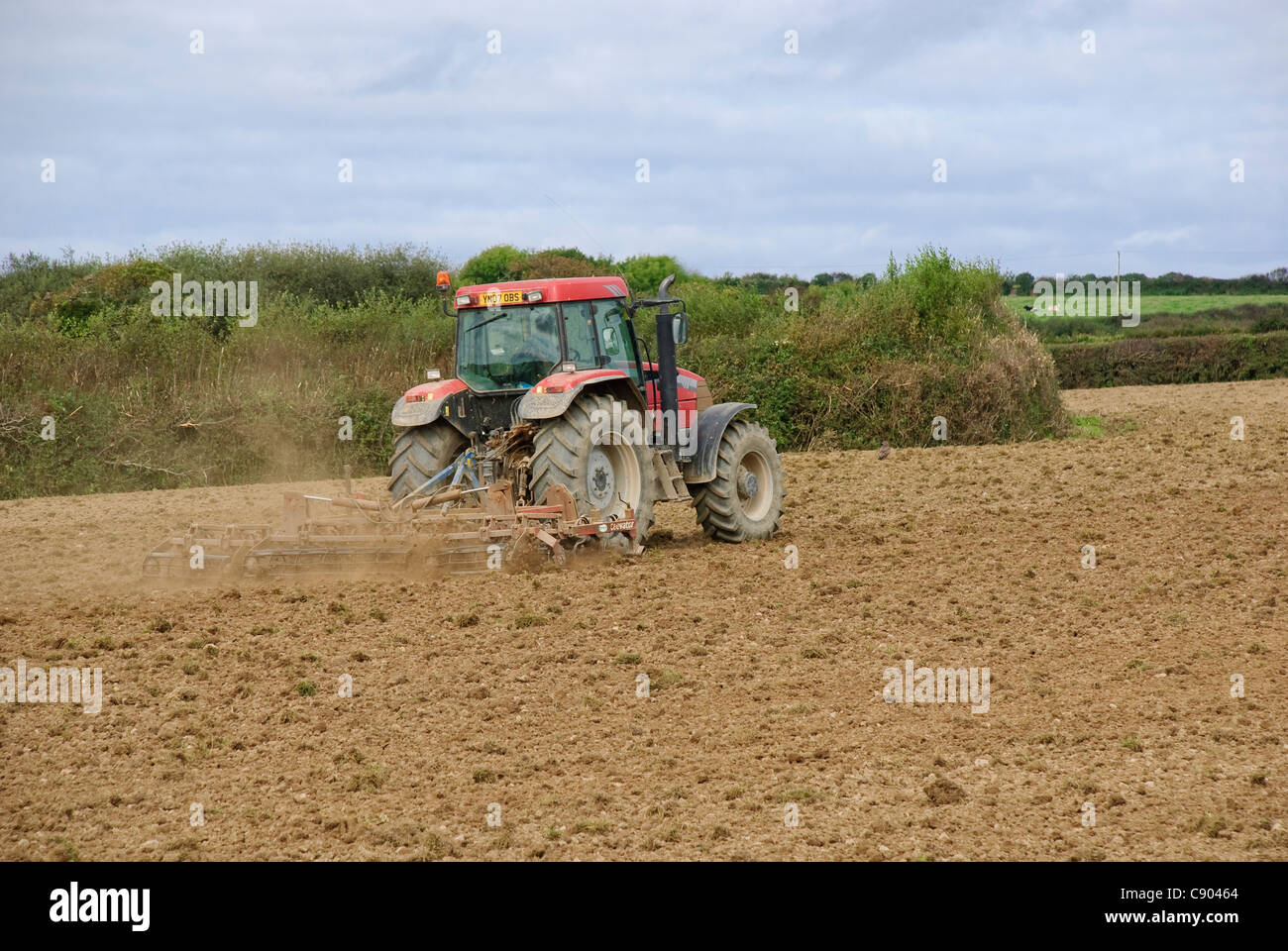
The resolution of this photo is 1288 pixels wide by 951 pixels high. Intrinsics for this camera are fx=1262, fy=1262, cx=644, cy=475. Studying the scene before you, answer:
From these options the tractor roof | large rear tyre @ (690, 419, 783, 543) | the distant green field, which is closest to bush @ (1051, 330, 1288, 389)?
the distant green field

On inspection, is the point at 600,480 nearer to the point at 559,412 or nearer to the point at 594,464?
the point at 594,464

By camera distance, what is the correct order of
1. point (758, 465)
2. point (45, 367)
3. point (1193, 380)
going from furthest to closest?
point (1193, 380)
point (45, 367)
point (758, 465)

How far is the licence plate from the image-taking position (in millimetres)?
9102

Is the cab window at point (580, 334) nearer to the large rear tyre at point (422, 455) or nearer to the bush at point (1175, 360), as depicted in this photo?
the large rear tyre at point (422, 455)

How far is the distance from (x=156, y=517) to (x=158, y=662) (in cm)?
607

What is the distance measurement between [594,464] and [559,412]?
0.61 m

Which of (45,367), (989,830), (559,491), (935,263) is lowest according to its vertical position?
(989,830)

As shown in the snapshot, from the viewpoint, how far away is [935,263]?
2050cm

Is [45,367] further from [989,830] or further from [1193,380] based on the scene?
[1193,380]

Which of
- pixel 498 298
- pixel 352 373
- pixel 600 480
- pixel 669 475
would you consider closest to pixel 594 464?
pixel 600 480

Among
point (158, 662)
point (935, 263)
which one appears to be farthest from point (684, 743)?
point (935, 263)

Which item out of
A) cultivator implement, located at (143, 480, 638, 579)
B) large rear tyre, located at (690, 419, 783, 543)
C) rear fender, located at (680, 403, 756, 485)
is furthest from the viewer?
large rear tyre, located at (690, 419, 783, 543)

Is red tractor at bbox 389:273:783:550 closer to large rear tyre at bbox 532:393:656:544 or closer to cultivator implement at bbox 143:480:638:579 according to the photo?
large rear tyre at bbox 532:393:656:544

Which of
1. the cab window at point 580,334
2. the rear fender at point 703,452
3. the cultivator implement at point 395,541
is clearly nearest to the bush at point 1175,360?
the rear fender at point 703,452
